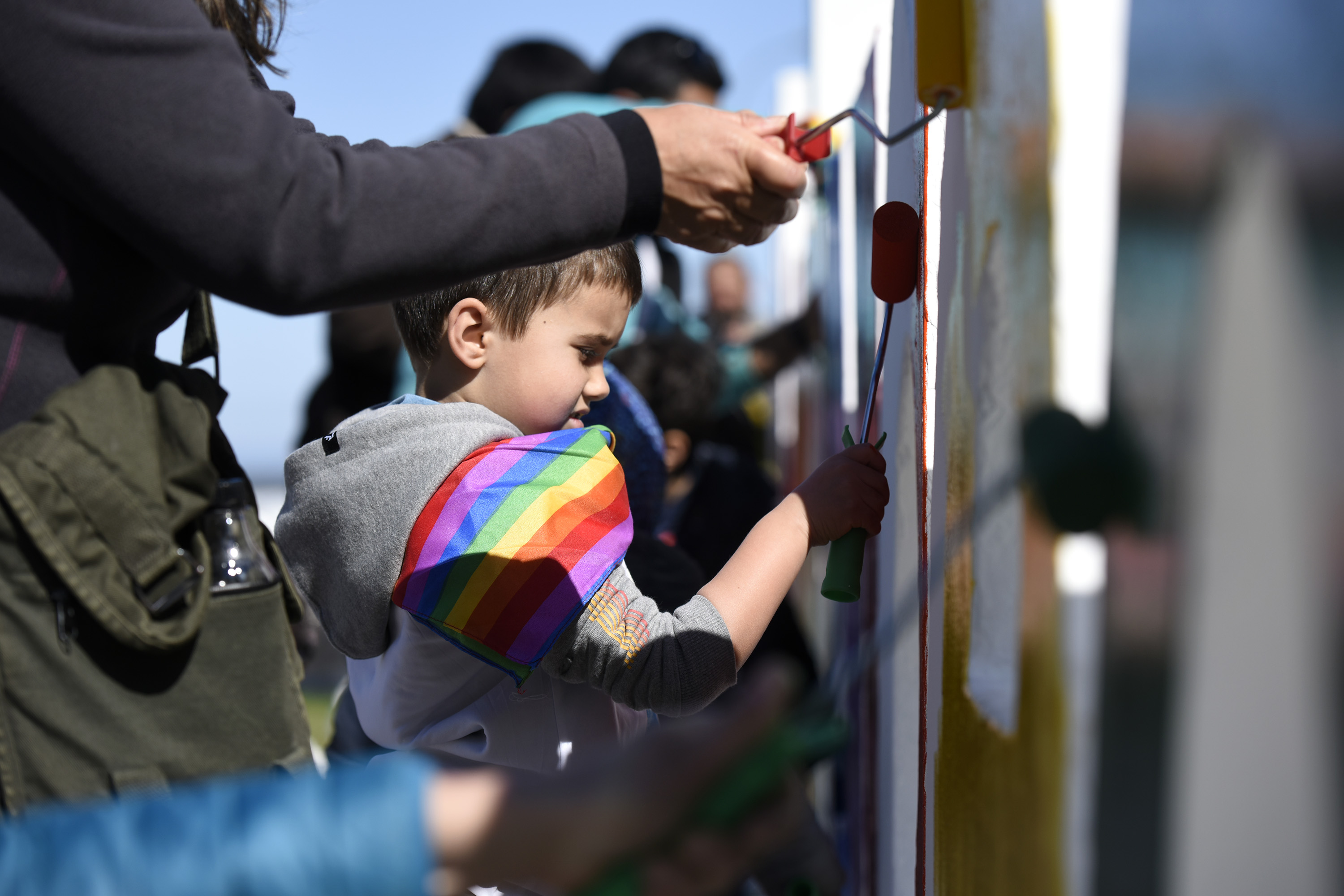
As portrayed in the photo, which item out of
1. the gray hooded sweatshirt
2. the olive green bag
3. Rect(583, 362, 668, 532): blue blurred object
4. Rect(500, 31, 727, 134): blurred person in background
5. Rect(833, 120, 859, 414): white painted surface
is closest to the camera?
the olive green bag

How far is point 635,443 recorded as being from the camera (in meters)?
1.81

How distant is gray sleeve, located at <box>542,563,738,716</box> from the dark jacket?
0.41 m

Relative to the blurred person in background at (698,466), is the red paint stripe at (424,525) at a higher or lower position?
higher

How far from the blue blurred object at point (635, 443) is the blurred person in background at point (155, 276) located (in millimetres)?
892

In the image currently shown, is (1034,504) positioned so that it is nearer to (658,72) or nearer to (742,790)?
(742,790)

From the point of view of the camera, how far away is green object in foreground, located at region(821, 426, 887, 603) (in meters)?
1.19

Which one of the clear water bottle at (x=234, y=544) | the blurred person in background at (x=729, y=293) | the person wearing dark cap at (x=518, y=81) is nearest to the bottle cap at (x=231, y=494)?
the clear water bottle at (x=234, y=544)

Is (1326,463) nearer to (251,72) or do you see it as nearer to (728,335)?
(251,72)

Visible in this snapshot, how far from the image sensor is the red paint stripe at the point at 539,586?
1117 mm

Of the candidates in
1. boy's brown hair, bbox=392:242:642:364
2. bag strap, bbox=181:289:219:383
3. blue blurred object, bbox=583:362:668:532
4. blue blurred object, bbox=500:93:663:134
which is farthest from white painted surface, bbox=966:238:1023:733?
blue blurred object, bbox=500:93:663:134

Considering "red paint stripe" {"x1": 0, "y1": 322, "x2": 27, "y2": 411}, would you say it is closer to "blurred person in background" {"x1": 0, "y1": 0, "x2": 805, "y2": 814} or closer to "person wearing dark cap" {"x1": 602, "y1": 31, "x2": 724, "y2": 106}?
"blurred person in background" {"x1": 0, "y1": 0, "x2": 805, "y2": 814}

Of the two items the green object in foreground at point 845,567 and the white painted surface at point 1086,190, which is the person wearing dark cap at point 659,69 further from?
the white painted surface at point 1086,190

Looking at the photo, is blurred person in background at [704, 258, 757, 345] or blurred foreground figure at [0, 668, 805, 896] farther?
blurred person in background at [704, 258, 757, 345]

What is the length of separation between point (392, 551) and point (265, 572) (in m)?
0.24
